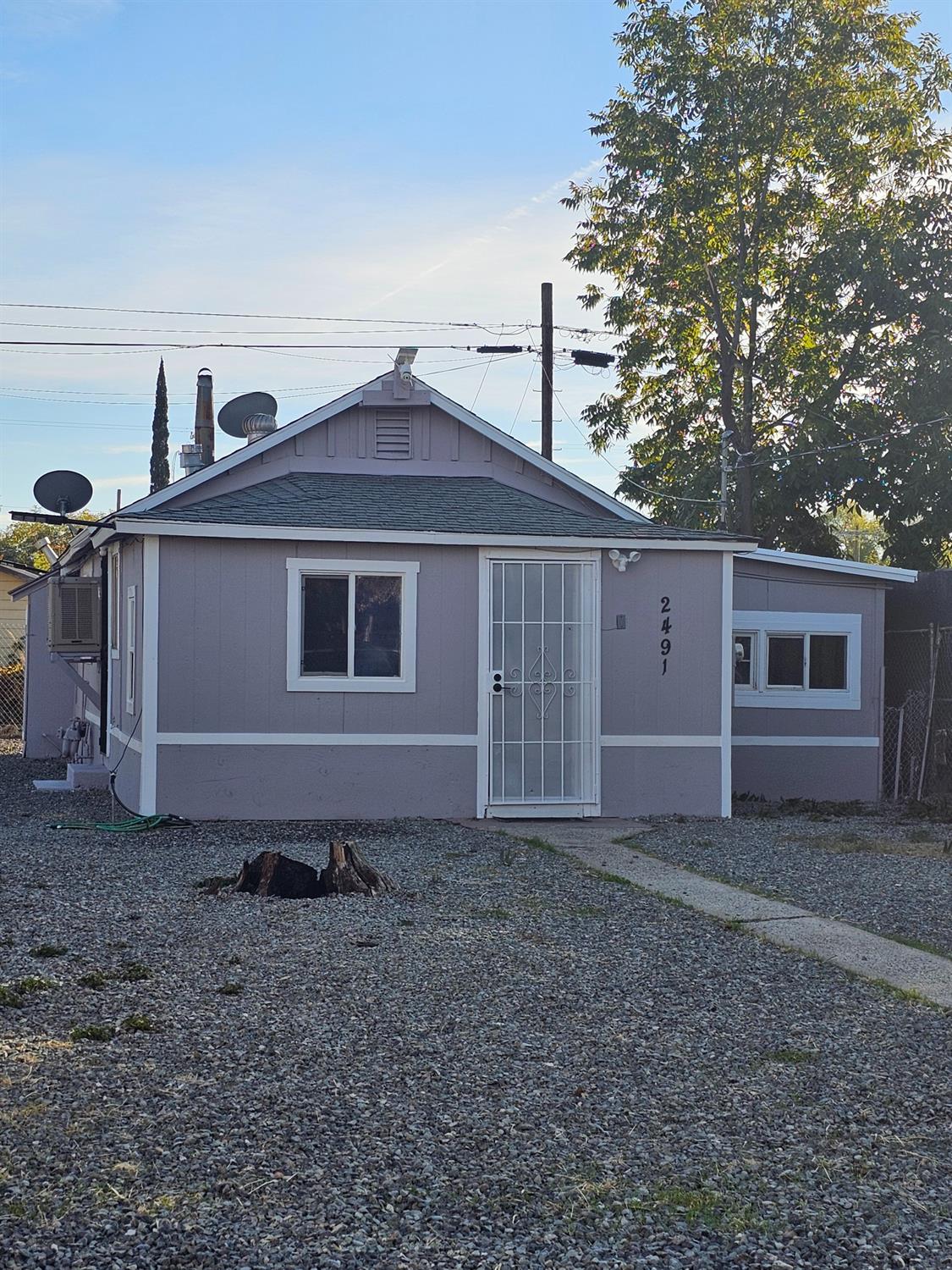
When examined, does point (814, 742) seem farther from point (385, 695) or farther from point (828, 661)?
point (385, 695)

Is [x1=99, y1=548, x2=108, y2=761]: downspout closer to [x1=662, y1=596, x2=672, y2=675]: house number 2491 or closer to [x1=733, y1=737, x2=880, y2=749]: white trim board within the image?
[x1=662, y1=596, x2=672, y2=675]: house number 2491

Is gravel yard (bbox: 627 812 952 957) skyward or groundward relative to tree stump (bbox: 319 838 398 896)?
groundward

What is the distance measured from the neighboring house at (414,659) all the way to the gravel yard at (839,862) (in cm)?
101

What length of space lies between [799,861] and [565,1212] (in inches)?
276

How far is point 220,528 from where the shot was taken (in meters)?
11.7

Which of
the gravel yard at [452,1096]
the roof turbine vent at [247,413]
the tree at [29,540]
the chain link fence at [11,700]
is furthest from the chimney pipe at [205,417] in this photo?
the tree at [29,540]

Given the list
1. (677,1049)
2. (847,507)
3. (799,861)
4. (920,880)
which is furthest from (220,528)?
(847,507)

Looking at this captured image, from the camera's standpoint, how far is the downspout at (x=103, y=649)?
14.6 meters

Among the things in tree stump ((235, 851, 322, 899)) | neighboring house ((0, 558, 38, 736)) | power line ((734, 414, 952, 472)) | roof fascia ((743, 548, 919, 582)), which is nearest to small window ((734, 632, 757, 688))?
roof fascia ((743, 548, 919, 582))

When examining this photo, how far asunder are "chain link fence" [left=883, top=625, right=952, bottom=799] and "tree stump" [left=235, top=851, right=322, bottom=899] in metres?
9.17

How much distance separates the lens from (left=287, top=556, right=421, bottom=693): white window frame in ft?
39.7

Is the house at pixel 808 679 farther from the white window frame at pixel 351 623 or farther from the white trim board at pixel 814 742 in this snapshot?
the white window frame at pixel 351 623

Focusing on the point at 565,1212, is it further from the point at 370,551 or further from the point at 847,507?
the point at 847,507

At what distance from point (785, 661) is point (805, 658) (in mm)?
229
